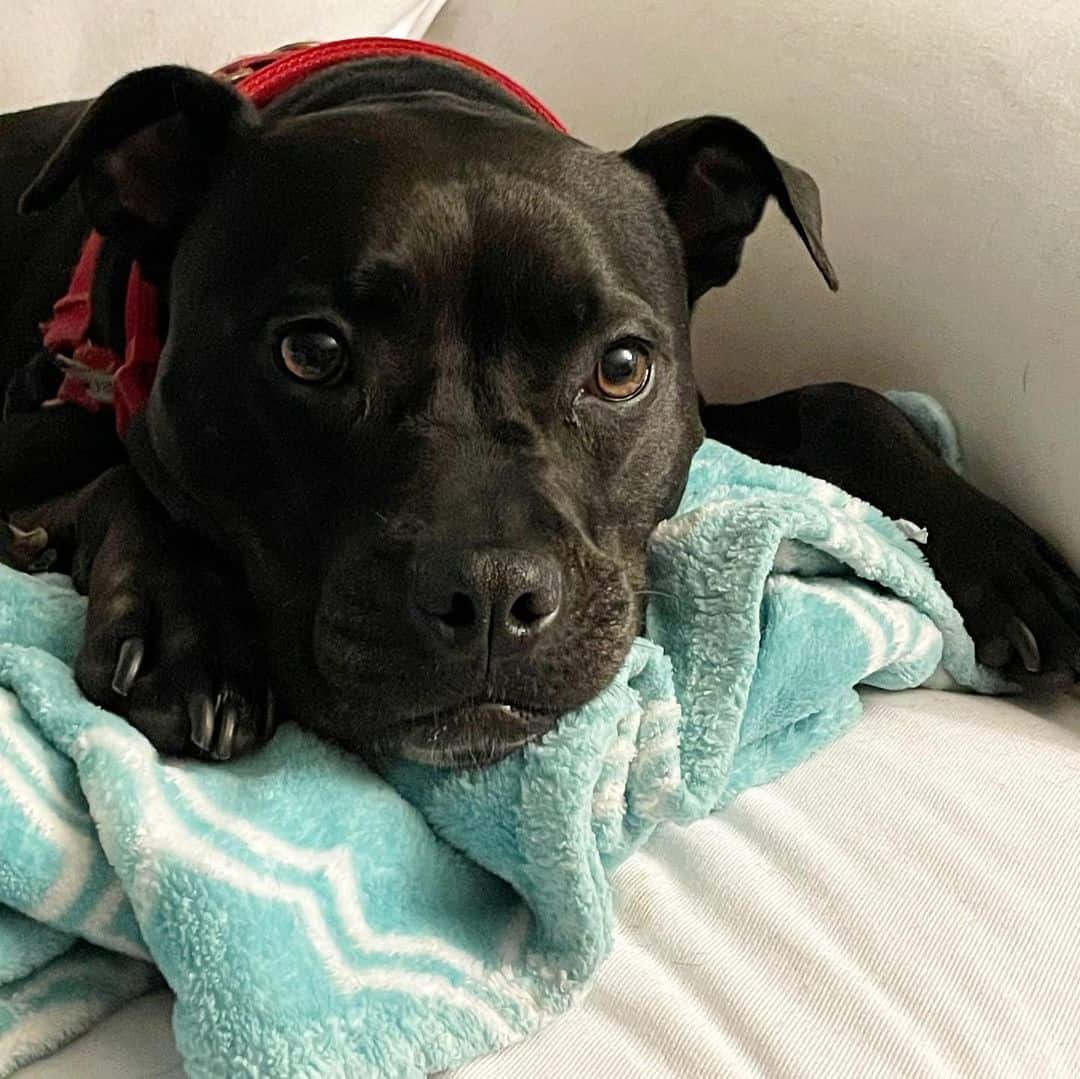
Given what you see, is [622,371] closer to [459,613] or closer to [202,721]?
[459,613]

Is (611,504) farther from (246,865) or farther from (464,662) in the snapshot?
(246,865)

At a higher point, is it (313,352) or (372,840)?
(313,352)

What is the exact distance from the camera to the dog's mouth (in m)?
1.02

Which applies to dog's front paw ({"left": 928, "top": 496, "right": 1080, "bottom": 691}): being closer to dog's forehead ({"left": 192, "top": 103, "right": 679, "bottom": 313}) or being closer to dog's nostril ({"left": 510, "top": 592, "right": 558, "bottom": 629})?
dog's forehead ({"left": 192, "top": 103, "right": 679, "bottom": 313})

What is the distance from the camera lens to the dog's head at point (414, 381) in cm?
102

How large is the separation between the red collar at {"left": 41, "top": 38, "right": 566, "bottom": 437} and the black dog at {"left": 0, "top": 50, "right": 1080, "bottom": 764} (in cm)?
8

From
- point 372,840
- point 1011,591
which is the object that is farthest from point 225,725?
point 1011,591

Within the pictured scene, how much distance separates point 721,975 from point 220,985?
0.36m

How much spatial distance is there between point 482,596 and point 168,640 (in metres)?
0.31

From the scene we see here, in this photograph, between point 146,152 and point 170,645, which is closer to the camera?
point 170,645

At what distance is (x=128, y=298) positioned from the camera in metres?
1.44

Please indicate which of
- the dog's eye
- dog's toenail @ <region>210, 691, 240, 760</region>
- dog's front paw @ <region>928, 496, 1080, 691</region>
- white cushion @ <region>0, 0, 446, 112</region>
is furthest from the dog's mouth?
white cushion @ <region>0, 0, 446, 112</region>

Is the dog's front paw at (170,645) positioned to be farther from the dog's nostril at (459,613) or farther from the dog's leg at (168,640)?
the dog's nostril at (459,613)

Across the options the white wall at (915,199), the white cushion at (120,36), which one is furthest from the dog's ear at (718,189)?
the white cushion at (120,36)
